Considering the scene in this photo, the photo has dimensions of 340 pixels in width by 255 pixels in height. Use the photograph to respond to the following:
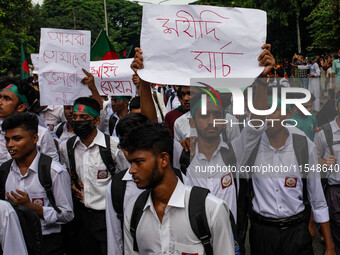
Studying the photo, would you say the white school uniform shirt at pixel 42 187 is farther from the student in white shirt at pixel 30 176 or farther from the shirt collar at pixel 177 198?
the shirt collar at pixel 177 198

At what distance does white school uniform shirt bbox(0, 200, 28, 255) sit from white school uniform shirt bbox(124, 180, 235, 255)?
2.49ft

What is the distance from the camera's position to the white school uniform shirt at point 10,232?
2.52m

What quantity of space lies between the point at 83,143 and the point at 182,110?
1208 mm

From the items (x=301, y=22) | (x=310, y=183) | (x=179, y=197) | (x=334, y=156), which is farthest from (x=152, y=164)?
(x=301, y=22)

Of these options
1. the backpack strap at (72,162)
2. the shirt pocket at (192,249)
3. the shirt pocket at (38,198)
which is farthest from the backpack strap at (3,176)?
the shirt pocket at (192,249)

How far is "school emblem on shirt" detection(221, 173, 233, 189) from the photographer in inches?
124

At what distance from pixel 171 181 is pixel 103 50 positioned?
13.5 ft

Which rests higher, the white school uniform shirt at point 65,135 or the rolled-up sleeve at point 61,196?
the white school uniform shirt at point 65,135

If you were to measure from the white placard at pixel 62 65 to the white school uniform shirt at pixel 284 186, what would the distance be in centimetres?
244

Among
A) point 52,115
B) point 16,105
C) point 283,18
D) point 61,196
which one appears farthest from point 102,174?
point 283,18

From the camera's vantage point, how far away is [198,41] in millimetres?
3016

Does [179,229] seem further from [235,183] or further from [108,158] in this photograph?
[108,158]

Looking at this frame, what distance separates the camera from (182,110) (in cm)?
466

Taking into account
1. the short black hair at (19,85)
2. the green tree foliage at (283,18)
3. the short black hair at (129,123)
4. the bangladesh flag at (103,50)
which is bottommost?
the short black hair at (129,123)
